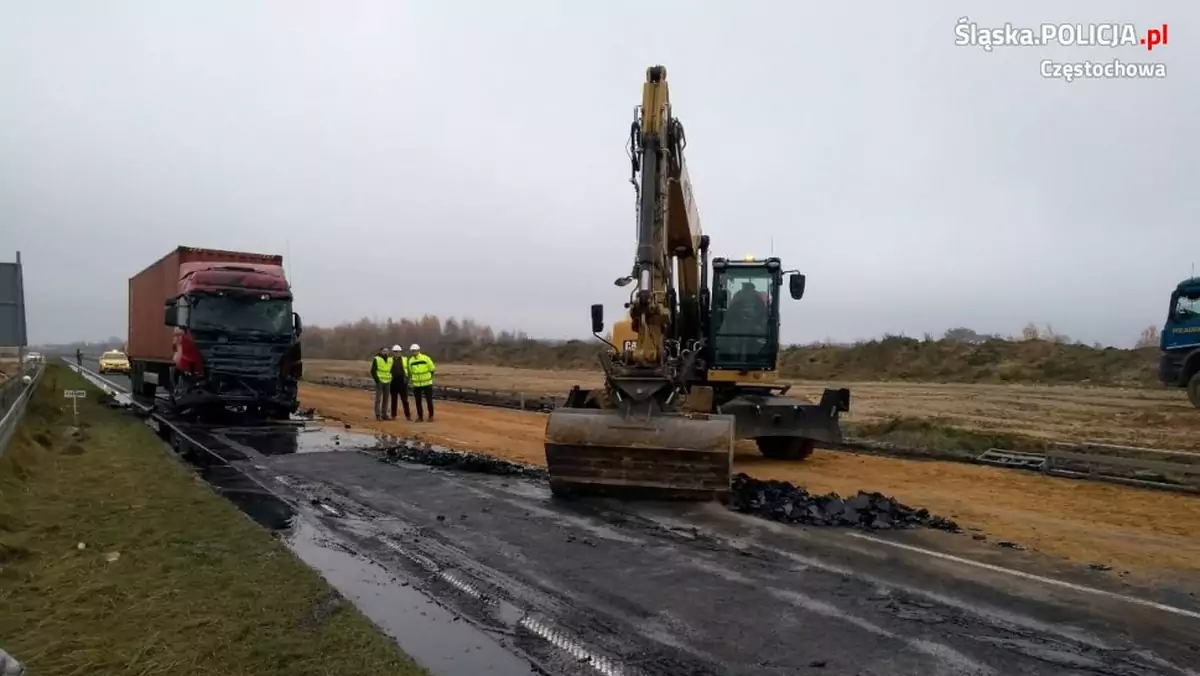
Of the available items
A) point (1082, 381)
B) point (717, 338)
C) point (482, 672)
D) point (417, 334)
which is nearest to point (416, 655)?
point (482, 672)

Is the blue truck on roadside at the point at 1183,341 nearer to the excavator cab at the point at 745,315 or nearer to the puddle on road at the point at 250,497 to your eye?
the excavator cab at the point at 745,315

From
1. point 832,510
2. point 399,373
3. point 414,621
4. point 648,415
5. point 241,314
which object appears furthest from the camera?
point 399,373

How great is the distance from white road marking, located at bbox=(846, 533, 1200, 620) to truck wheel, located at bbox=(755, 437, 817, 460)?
19.1ft

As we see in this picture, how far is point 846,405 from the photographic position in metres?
13.2

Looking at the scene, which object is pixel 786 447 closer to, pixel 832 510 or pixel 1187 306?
pixel 832 510

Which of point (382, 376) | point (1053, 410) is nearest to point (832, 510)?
point (382, 376)

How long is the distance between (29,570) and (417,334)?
95146mm

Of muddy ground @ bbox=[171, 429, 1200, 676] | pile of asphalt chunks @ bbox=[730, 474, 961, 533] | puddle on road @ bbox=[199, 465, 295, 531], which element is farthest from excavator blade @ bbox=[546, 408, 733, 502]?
puddle on road @ bbox=[199, 465, 295, 531]

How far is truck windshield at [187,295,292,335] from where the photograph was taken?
17.2m

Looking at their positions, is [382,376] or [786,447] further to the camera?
[382,376]

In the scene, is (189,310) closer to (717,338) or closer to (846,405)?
(717,338)

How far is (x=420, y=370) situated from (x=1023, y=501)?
13.9m

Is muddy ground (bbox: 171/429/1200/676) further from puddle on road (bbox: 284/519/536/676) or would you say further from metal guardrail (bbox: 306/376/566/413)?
metal guardrail (bbox: 306/376/566/413)

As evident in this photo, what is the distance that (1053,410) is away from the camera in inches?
945
